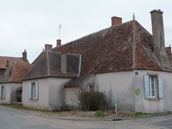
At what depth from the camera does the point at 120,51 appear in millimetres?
17594

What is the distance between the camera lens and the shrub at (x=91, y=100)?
53.5ft

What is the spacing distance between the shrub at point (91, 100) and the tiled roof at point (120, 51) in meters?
2.16

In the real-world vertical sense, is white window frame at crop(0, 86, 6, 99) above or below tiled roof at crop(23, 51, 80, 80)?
below

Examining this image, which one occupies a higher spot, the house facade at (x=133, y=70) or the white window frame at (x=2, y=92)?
the house facade at (x=133, y=70)

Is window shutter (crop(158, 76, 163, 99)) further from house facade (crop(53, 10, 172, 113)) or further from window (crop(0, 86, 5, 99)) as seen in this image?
window (crop(0, 86, 5, 99))

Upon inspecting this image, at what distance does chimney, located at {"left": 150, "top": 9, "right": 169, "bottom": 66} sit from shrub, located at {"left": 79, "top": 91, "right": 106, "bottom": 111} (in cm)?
572

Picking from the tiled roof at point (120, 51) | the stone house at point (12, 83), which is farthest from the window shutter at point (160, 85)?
the stone house at point (12, 83)

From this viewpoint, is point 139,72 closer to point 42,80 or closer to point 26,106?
point 42,80

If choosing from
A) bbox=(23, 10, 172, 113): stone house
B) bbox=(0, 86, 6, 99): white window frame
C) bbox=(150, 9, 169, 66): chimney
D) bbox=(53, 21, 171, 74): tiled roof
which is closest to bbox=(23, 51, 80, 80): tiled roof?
bbox=(23, 10, 172, 113): stone house

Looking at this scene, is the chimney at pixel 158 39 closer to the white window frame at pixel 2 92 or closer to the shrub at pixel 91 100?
the shrub at pixel 91 100

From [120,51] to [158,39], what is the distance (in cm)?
317

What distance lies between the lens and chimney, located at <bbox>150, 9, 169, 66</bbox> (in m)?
17.1

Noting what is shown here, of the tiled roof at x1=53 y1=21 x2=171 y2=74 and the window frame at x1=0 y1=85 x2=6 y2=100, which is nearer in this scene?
the tiled roof at x1=53 y1=21 x2=171 y2=74

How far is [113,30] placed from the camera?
2095cm
